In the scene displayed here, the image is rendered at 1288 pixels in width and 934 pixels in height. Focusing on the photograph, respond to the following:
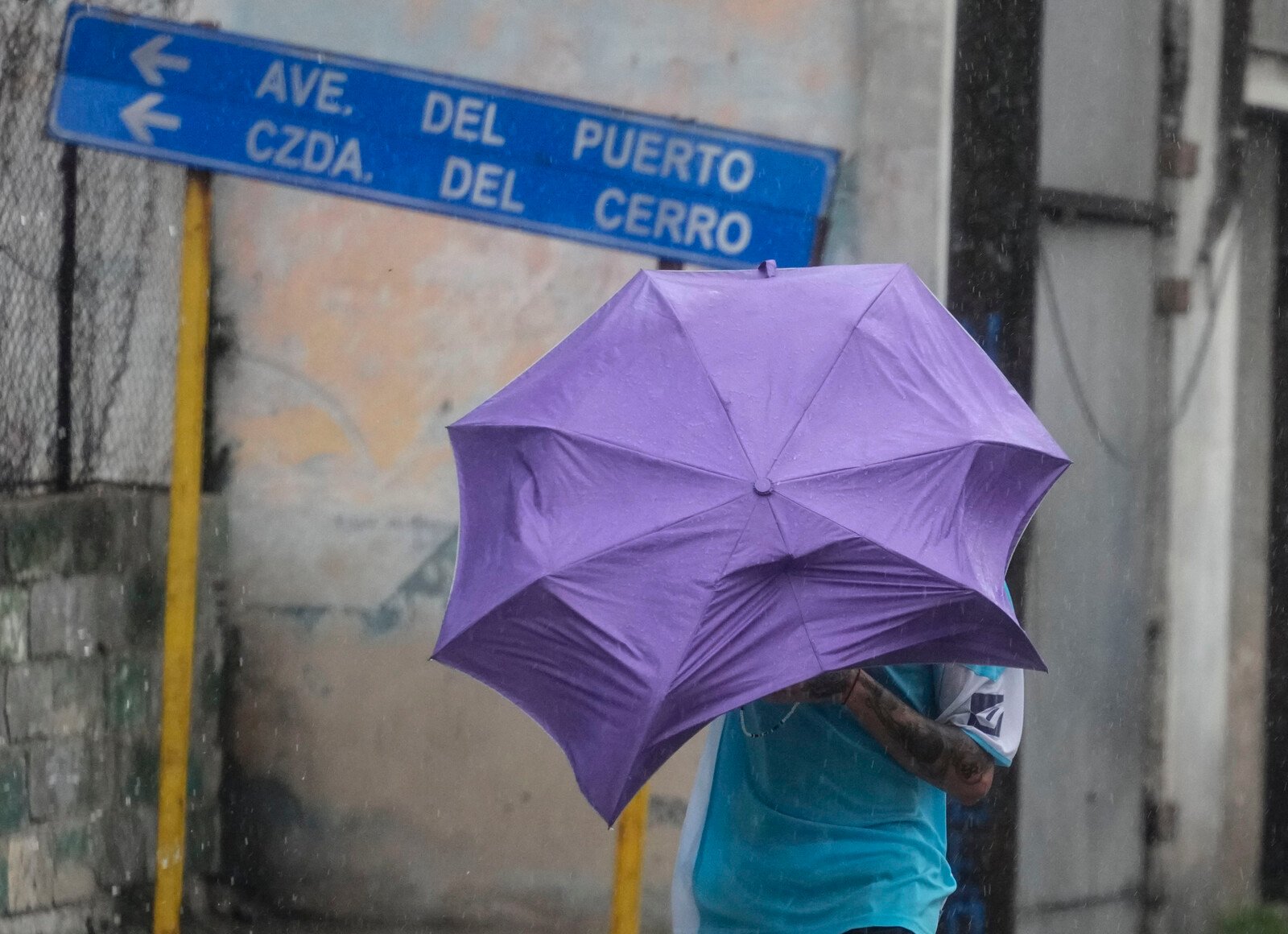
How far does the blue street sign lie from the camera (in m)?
4.20

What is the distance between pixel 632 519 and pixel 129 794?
3590 millimetres

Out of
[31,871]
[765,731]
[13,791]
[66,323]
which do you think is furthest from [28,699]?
[765,731]

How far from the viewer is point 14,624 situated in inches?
197

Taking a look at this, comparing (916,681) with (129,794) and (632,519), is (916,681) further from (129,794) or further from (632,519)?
(129,794)

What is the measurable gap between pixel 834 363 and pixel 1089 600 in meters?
4.74

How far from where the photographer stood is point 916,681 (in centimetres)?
302

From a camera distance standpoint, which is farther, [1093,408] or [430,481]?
[1093,408]

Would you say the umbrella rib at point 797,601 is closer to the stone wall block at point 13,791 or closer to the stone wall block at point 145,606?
the stone wall block at point 13,791

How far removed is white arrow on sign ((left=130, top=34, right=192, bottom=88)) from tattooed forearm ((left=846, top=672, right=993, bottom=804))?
239cm

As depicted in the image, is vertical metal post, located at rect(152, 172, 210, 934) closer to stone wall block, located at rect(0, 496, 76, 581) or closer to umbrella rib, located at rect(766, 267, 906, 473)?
stone wall block, located at rect(0, 496, 76, 581)

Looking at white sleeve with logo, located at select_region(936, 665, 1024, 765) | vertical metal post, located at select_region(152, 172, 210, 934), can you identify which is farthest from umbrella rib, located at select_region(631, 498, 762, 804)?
vertical metal post, located at select_region(152, 172, 210, 934)

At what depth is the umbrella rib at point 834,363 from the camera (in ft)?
8.58

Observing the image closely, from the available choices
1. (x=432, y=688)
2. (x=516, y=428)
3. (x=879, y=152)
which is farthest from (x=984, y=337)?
(x=432, y=688)

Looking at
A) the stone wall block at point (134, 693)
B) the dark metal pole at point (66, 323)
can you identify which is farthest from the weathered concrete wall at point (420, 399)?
the dark metal pole at point (66, 323)
